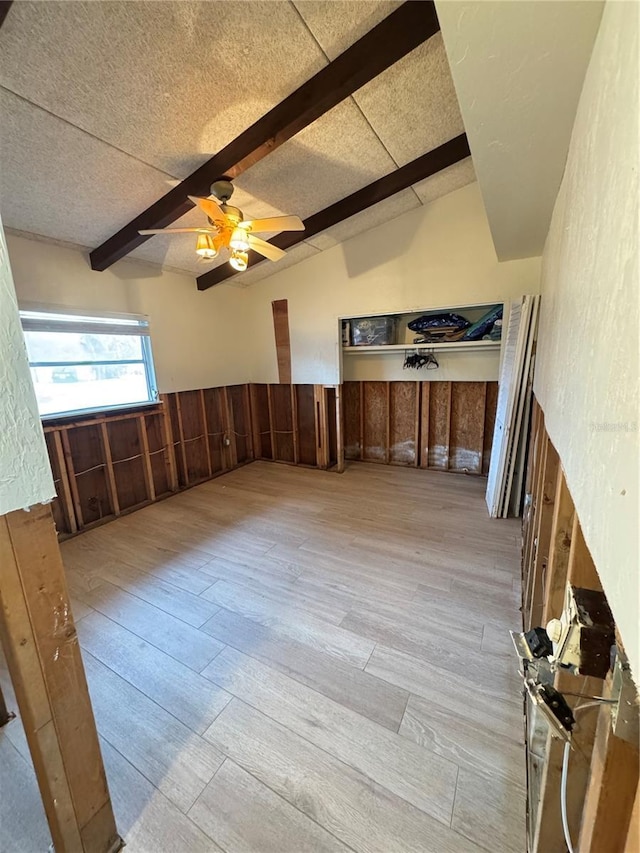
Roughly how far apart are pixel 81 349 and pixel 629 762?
421 centimetres

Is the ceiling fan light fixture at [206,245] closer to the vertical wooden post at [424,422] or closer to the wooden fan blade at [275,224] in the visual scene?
the wooden fan blade at [275,224]

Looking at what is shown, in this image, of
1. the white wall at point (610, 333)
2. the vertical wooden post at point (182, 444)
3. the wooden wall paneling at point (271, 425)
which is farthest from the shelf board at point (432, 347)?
the white wall at point (610, 333)

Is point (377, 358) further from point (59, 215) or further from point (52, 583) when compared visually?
point (52, 583)

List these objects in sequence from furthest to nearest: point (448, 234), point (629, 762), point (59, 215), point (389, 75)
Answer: point (448, 234)
point (59, 215)
point (389, 75)
point (629, 762)

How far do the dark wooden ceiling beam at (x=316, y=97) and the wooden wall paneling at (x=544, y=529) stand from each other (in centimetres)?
211

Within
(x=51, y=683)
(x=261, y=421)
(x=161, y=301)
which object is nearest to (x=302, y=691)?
(x=51, y=683)

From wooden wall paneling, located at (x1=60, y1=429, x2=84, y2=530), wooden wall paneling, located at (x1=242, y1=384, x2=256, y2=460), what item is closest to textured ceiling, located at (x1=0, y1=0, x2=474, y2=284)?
wooden wall paneling, located at (x1=60, y1=429, x2=84, y2=530)

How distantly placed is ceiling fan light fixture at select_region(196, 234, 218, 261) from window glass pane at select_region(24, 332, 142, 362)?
5.71ft

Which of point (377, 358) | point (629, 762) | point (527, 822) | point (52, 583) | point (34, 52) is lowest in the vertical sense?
point (527, 822)

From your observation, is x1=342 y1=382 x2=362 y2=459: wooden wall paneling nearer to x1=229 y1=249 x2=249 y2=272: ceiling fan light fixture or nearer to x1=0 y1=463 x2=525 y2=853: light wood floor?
x1=0 y1=463 x2=525 y2=853: light wood floor

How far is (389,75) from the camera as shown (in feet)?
6.42

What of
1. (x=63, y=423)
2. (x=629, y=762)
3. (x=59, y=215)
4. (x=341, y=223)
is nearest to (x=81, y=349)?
(x=63, y=423)

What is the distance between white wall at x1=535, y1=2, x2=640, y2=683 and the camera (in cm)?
44

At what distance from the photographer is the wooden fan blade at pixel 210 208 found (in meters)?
2.11
